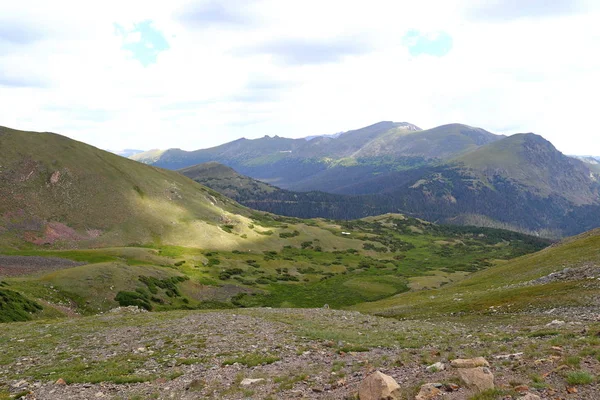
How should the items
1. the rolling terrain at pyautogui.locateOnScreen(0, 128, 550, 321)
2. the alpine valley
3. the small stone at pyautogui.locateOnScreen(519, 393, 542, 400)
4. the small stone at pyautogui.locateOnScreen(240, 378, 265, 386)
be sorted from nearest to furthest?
the small stone at pyautogui.locateOnScreen(519, 393, 542, 400), the alpine valley, the small stone at pyautogui.locateOnScreen(240, 378, 265, 386), the rolling terrain at pyautogui.locateOnScreen(0, 128, 550, 321)

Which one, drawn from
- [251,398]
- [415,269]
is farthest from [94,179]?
[251,398]

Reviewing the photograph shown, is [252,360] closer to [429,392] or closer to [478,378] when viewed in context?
[429,392]

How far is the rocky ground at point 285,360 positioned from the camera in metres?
15.9

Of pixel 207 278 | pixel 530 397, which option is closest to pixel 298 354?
pixel 530 397

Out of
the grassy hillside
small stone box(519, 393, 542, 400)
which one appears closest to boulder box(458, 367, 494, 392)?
small stone box(519, 393, 542, 400)

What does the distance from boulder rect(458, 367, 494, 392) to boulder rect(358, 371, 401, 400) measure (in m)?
2.79

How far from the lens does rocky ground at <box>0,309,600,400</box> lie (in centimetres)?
1586

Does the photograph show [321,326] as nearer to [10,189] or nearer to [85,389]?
[85,389]

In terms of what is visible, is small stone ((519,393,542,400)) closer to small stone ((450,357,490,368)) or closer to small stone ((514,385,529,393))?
small stone ((514,385,529,393))

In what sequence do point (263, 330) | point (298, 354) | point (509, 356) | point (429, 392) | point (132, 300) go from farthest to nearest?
point (132, 300) → point (263, 330) → point (298, 354) → point (509, 356) → point (429, 392)

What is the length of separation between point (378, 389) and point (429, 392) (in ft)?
6.57

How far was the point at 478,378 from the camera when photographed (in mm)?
14828

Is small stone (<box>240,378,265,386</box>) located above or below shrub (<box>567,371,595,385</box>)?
below

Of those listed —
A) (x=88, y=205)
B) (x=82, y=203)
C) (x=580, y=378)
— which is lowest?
(x=580, y=378)
